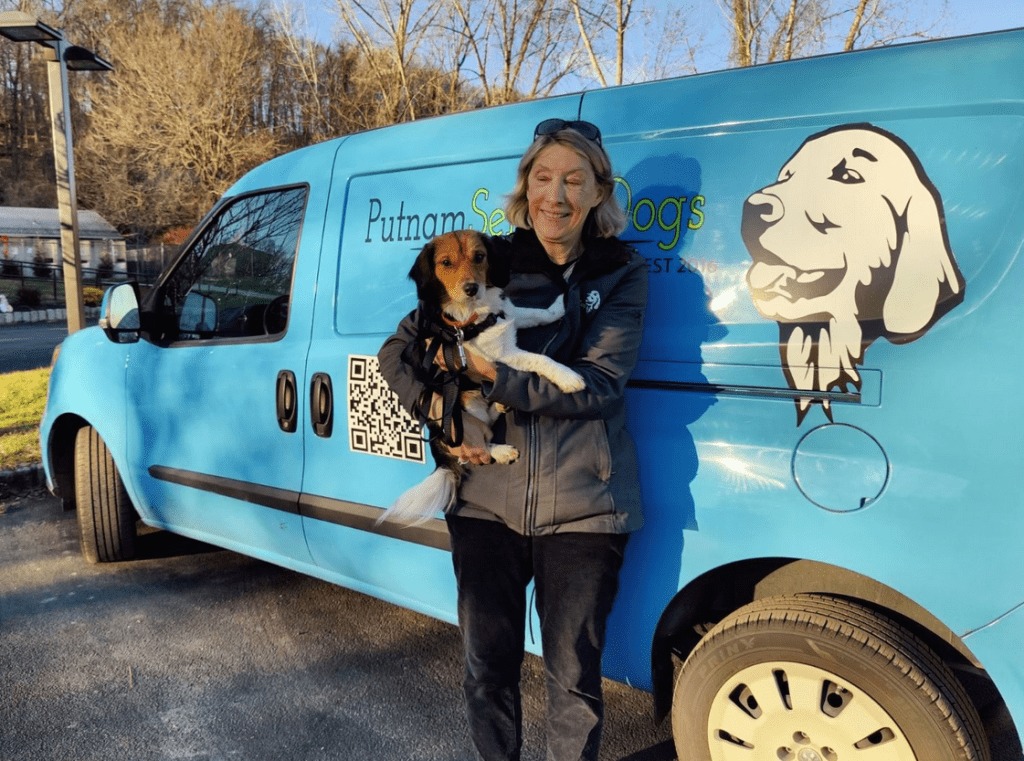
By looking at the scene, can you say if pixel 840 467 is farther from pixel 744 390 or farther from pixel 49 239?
pixel 49 239

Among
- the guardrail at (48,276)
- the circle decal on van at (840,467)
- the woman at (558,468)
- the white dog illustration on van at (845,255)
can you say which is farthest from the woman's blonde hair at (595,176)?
the guardrail at (48,276)

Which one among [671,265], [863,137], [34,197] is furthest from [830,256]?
[34,197]

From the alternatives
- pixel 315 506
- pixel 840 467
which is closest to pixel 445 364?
pixel 840 467

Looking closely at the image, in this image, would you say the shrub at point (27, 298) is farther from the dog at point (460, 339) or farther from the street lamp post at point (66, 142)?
the dog at point (460, 339)

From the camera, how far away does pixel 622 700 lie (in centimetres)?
292

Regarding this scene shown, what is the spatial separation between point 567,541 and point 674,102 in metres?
1.30

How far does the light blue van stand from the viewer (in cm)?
169

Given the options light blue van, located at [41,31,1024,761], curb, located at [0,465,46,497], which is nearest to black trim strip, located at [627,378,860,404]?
light blue van, located at [41,31,1024,761]

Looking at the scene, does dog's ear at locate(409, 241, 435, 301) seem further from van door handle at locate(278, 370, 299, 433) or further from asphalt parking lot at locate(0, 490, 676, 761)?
asphalt parking lot at locate(0, 490, 676, 761)

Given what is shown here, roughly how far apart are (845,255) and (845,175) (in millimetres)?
204

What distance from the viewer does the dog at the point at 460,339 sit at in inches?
76.7

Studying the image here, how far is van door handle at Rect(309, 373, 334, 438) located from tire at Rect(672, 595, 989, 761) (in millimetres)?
1557

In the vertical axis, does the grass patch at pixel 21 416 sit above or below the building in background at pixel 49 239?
below

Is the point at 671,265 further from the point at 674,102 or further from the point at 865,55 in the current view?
the point at 865,55
